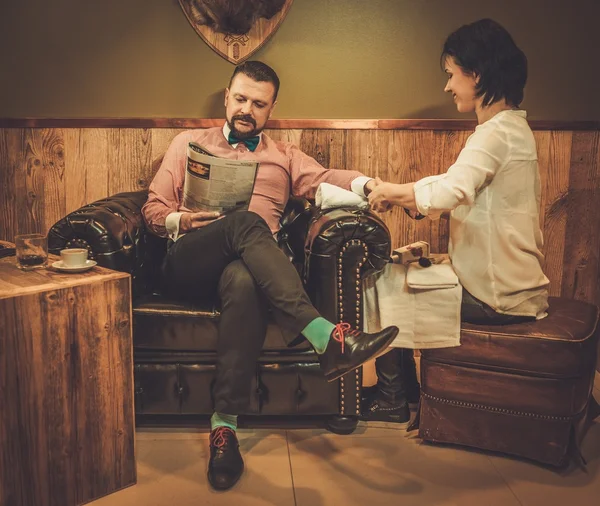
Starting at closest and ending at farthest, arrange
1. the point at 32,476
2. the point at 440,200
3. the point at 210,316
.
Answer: the point at 32,476 → the point at 440,200 → the point at 210,316

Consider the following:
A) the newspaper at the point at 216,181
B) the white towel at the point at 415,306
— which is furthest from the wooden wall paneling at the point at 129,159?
the white towel at the point at 415,306

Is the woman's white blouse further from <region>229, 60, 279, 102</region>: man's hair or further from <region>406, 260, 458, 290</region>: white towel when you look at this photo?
<region>229, 60, 279, 102</region>: man's hair

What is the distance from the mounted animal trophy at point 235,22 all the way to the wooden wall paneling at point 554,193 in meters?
1.34

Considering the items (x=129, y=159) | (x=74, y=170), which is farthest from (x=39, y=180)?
(x=129, y=159)

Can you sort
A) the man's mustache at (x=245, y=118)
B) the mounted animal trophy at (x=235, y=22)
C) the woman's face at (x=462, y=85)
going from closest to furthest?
the woman's face at (x=462, y=85) < the man's mustache at (x=245, y=118) < the mounted animal trophy at (x=235, y=22)

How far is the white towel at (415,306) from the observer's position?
187 centimetres

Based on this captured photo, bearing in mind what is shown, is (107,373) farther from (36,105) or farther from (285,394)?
(36,105)

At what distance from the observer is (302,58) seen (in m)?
2.78

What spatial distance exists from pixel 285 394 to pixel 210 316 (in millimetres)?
363

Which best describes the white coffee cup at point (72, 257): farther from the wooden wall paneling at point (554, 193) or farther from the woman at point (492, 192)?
the wooden wall paneling at point (554, 193)

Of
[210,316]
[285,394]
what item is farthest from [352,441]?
[210,316]

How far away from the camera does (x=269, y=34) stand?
2730mm

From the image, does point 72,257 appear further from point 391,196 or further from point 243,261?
point 391,196

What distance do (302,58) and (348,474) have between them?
1.85 meters
